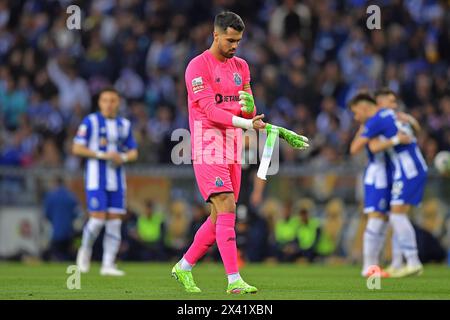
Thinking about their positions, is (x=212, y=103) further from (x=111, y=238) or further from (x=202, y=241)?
(x=111, y=238)

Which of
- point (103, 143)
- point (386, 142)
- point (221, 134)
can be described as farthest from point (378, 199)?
point (221, 134)

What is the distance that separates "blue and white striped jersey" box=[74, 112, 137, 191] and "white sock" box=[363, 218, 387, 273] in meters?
3.62

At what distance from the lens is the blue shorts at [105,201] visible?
15.7m

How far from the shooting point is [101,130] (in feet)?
52.0

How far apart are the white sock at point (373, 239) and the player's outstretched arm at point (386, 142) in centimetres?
100

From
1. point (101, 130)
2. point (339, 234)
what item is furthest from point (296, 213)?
point (101, 130)

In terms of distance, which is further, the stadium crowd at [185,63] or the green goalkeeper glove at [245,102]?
the stadium crowd at [185,63]

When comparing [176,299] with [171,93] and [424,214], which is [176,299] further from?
[171,93]

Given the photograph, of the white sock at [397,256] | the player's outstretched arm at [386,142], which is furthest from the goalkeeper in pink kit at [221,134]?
the white sock at [397,256]

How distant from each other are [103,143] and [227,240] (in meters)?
5.97

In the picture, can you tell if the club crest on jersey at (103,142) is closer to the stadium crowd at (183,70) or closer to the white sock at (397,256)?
the white sock at (397,256)

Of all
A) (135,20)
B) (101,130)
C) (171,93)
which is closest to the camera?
(101,130)
